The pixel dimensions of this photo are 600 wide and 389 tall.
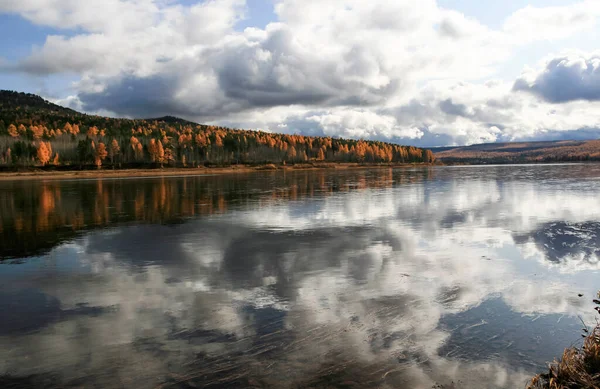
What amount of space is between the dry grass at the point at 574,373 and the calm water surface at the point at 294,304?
46 cm

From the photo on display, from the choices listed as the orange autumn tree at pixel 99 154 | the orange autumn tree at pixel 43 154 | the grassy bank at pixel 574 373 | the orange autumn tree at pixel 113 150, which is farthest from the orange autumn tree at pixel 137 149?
the grassy bank at pixel 574 373

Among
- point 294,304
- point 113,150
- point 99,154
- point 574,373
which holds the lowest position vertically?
point 294,304

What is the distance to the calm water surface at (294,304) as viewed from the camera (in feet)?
26.7

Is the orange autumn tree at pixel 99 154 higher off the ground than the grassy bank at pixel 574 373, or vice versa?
the orange autumn tree at pixel 99 154

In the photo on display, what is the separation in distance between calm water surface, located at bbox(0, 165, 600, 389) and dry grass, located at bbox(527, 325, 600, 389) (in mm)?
456

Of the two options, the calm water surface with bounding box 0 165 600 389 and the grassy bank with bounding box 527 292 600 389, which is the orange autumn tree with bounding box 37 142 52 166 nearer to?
the calm water surface with bounding box 0 165 600 389

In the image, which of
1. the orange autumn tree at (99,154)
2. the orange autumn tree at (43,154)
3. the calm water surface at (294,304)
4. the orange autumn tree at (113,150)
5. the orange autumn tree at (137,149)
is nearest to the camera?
the calm water surface at (294,304)

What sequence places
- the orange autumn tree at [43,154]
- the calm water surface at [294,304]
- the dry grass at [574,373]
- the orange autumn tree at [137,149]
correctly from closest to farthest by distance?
the dry grass at [574,373] → the calm water surface at [294,304] → the orange autumn tree at [43,154] → the orange autumn tree at [137,149]

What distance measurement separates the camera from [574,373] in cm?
703

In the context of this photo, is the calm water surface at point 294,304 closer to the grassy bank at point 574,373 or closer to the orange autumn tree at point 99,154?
the grassy bank at point 574,373

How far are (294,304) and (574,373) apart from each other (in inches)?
258

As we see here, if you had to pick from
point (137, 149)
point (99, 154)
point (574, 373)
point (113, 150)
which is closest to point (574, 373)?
point (574, 373)

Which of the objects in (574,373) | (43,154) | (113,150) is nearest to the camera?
(574,373)

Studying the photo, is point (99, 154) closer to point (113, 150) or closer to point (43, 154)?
point (113, 150)
